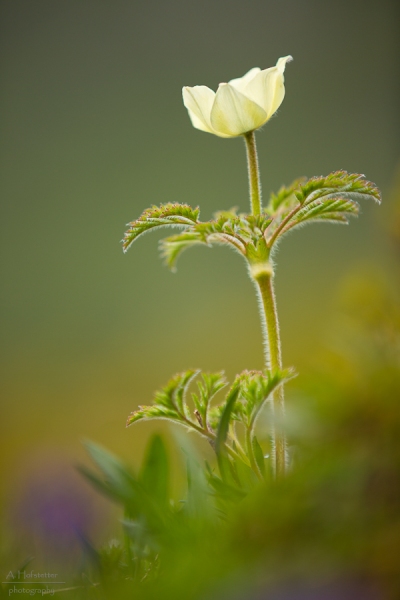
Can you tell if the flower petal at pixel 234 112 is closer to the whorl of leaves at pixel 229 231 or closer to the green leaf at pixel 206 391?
the whorl of leaves at pixel 229 231

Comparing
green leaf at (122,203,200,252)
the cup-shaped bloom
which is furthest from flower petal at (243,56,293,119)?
green leaf at (122,203,200,252)

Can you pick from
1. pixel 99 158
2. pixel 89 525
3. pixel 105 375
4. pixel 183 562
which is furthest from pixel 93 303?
pixel 183 562

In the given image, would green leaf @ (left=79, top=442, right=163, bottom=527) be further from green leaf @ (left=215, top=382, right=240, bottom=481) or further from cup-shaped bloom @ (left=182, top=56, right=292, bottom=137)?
cup-shaped bloom @ (left=182, top=56, right=292, bottom=137)

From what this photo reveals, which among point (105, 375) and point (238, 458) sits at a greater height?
point (105, 375)

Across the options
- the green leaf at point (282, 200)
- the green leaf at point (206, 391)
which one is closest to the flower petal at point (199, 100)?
the green leaf at point (282, 200)

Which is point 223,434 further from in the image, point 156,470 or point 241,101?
point 241,101

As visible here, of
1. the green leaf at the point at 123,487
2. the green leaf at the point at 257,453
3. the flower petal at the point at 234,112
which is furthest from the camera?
the flower petal at the point at 234,112

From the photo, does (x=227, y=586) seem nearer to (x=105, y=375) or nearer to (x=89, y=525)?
(x=89, y=525)
